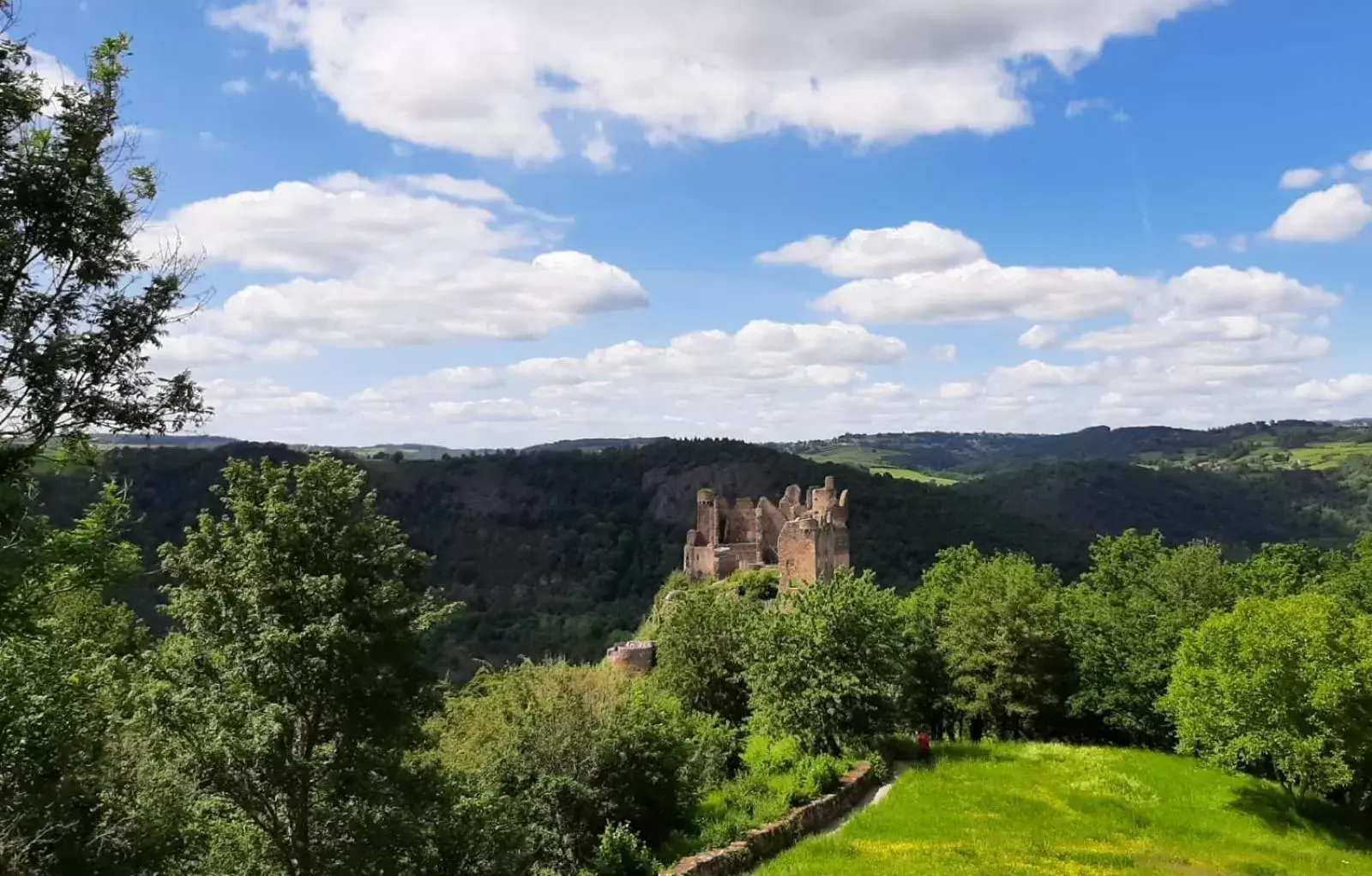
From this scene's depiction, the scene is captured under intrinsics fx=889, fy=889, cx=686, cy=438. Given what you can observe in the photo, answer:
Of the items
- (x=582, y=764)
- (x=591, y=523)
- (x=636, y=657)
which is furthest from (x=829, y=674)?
(x=591, y=523)

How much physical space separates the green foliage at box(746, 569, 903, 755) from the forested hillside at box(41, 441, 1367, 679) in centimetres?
7442

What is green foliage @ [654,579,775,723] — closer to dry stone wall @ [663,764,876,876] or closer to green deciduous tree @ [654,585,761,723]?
green deciduous tree @ [654,585,761,723]

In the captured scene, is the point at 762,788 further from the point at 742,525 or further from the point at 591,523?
the point at 591,523

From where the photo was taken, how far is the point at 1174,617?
124 ft

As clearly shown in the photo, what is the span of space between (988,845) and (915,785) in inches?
202

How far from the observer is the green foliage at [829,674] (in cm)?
2531

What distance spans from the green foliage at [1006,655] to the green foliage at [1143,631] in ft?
4.15

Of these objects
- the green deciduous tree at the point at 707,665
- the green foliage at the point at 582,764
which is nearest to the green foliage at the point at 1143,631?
the green deciduous tree at the point at 707,665

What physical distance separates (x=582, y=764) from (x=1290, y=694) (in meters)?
20.2

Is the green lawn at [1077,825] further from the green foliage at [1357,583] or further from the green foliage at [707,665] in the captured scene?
the green foliage at [1357,583]

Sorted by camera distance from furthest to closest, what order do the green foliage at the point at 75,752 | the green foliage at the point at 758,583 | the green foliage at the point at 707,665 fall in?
the green foliage at the point at 758,583 → the green foliage at the point at 707,665 → the green foliage at the point at 75,752

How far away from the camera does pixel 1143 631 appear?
1522 inches

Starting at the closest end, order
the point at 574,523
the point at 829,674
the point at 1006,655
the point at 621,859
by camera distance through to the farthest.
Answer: the point at 621,859, the point at 829,674, the point at 1006,655, the point at 574,523

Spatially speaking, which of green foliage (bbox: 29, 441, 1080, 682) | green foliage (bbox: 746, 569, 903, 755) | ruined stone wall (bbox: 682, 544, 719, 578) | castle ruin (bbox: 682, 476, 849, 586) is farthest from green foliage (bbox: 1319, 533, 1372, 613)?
green foliage (bbox: 29, 441, 1080, 682)
